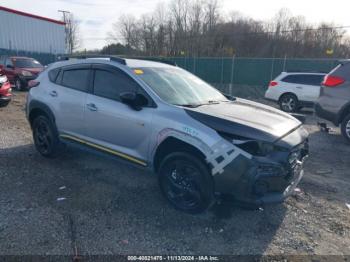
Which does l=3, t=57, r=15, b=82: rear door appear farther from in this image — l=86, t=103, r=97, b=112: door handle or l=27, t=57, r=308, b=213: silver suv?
l=86, t=103, r=97, b=112: door handle

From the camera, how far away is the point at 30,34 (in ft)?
101

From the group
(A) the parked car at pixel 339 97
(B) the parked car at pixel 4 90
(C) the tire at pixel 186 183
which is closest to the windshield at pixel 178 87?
(C) the tire at pixel 186 183

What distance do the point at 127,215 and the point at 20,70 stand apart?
14138 millimetres

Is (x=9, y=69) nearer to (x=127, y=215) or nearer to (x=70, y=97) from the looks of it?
(x=70, y=97)

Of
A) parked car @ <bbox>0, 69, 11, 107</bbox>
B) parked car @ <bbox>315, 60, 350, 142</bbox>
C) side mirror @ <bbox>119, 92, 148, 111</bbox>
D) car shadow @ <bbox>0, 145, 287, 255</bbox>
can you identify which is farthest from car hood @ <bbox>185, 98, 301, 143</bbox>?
parked car @ <bbox>0, 69, 11, 107</bbox>

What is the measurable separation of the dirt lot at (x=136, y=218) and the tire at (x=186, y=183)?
0.15m

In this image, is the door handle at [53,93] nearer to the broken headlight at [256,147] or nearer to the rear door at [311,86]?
the broken headlight at [256,147]

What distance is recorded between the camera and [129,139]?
3941 millimetres

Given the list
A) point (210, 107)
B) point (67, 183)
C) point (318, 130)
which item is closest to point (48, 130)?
point (67, 183)

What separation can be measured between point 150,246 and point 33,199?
72.6 inches

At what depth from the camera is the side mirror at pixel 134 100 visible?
145 inches

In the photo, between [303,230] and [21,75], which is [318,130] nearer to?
[303,230]

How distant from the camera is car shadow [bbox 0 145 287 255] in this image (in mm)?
3002

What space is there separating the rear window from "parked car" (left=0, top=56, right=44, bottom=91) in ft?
38.5
